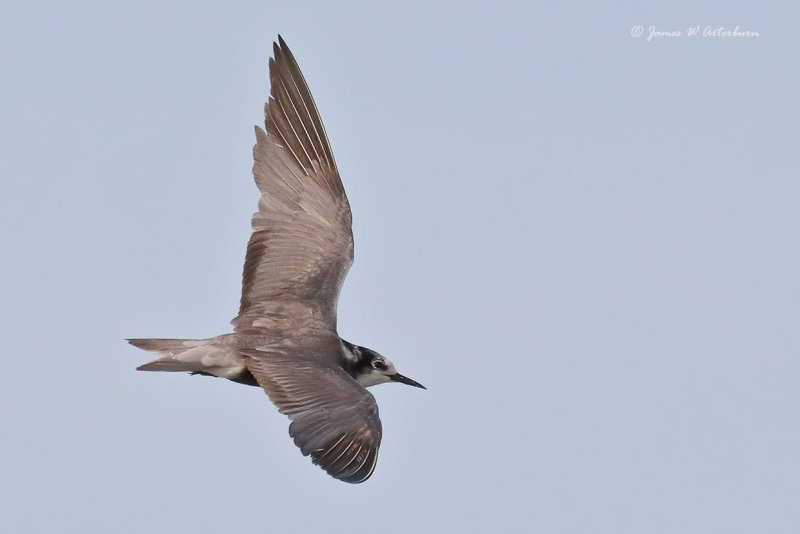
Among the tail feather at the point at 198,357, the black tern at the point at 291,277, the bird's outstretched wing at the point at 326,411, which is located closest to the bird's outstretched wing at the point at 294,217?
the black tern at the point at 291,277

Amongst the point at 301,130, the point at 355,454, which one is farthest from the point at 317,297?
the point at 355,454

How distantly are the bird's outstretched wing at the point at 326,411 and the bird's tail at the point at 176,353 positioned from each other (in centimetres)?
52

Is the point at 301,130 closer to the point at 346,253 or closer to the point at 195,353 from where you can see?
the point at 346,253

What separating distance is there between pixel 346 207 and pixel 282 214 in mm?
750

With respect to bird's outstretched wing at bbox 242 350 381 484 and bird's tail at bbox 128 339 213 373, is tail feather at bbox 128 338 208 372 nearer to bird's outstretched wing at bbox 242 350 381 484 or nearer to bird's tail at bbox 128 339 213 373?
bird's tail at bbox 128 339 213 373

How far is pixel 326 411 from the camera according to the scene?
597 inches

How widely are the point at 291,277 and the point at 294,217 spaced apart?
0.70 metres

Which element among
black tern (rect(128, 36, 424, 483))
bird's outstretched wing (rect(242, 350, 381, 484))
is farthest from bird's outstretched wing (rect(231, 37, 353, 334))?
bird's outstretched wing (rect(242, 350, 381, 484))

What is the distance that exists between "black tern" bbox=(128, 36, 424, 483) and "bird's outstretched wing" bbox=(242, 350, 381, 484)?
0.8 inches

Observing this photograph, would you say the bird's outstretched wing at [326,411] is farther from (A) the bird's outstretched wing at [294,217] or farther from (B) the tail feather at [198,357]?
(A) the bird's outstretched wing at [294,217]

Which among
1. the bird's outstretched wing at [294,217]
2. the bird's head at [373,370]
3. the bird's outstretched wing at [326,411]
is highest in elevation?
the bird's outstretched wing at [294,217]

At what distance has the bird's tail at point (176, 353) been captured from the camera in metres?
16.1

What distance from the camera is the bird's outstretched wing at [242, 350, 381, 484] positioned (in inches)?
579

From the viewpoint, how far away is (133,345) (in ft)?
53.9
